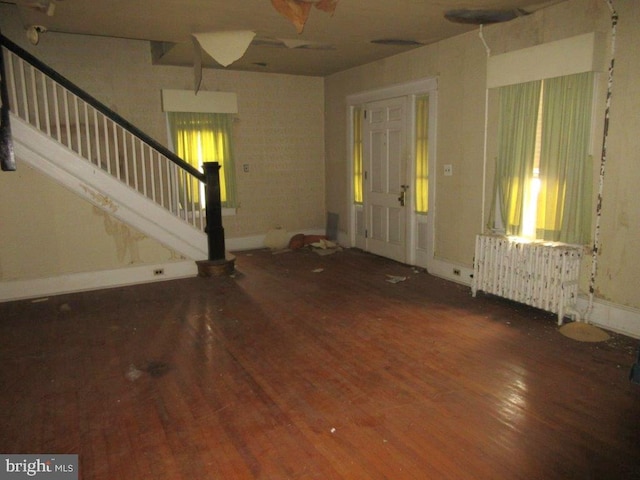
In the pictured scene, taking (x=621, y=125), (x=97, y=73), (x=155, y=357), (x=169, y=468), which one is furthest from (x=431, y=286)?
(x=97, y=73)

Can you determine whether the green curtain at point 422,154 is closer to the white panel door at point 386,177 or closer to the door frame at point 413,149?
the door frame at point 413,149

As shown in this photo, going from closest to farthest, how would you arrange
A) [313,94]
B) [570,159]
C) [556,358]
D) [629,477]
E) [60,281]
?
[629,477] → [556,358] → [570,159] → [60,281] → [313,94]

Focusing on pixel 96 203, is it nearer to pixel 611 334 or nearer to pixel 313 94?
pixel 313 94

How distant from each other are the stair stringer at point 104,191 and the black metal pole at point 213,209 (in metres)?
0.10

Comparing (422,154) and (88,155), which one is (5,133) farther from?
(422,154)

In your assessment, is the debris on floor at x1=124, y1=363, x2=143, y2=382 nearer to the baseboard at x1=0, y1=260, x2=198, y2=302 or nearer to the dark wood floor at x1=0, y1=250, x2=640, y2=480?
the dark wood floor at x1=0, y1=250, x2=640, y2=480

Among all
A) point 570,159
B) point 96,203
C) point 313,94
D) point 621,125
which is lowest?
point 96,203

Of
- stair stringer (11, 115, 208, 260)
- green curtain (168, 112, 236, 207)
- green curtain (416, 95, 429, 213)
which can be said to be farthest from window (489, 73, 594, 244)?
green curtain (168, 112, 236, 207)

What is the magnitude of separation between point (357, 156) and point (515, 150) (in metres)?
3.25

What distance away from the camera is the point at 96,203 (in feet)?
17.0

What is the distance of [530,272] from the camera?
425 cm

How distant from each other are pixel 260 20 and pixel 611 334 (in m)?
4.37

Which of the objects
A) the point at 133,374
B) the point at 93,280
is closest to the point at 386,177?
the point at 93,280

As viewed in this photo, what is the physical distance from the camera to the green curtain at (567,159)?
3.90 meters
